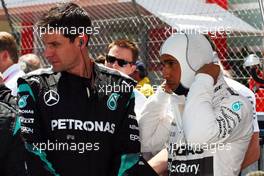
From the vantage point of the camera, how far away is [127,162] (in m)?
2.89

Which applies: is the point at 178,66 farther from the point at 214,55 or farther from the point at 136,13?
the point at 136,13

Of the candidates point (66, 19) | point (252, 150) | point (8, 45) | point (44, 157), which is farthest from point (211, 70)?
point (8, 45)

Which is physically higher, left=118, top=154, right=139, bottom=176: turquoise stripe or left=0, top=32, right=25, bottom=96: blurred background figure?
left=0, top=32, right=25, bottom=96: blurred background figure

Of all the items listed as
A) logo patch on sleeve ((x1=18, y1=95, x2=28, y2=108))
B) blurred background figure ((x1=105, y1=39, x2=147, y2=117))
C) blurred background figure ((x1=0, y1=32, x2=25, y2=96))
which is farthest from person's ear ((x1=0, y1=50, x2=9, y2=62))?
logo patch on sleeve ((x1=18, y1=95, x2=28, y2=108))

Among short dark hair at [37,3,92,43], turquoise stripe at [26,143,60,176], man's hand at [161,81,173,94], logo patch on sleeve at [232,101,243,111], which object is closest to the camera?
turquoise stripe at [26,143,60,176]

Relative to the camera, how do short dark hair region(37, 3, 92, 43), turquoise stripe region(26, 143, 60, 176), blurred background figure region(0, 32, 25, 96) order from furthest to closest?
1. blurred background figure region(0, 32, 25, 96)
2. short dark hair region(37, 3, 92, 43)
3. turquoise stripe region(26, 143, 60, 176)

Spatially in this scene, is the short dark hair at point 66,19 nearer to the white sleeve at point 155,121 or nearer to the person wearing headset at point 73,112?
the person wearing headset at point 73,112

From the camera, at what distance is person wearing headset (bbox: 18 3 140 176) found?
→ 9.29 ft

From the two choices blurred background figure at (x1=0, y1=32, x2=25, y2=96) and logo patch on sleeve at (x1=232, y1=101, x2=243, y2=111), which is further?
blurred background figure at (x1=0, y1=32, x2=25, y2=96)

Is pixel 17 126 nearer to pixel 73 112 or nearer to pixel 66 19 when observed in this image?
pixel 73 112

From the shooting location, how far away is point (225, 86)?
3.14m

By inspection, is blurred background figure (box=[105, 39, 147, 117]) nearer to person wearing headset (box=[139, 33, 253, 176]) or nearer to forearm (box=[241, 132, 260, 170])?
person wearing headset (box=[139, 33, 253, 176])

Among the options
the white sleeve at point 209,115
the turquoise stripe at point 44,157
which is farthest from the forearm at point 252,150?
the turquoise stripe at point 44,157

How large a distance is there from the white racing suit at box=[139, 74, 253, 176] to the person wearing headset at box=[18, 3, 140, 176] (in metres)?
0.26
